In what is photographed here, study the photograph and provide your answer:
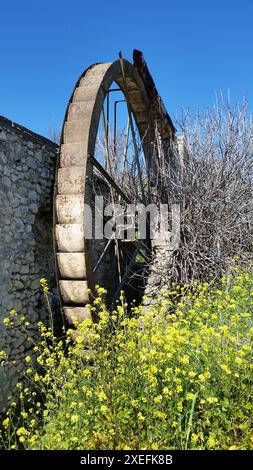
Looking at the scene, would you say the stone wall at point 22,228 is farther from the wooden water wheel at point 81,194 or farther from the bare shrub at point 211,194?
the bare shrub at point 211,194

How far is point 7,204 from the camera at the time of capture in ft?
11.5

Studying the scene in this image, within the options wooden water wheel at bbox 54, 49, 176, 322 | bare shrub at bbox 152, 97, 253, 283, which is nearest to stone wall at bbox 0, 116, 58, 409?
wooden water wheel at bbox 54, 49, 176, 322

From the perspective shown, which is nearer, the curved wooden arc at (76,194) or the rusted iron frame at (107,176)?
the curved wooden arc at (76,194)

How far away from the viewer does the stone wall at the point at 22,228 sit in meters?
3.43

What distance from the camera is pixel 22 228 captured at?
3.78 m

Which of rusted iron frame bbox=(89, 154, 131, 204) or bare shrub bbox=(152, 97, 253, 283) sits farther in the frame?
bare shrub bbox=(152, 97, 253, 283)

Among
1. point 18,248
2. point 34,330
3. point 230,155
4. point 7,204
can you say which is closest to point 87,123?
point 7,204

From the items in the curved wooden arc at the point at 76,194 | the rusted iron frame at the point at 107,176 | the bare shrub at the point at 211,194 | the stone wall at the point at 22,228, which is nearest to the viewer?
the stone wall at the point at 22,228

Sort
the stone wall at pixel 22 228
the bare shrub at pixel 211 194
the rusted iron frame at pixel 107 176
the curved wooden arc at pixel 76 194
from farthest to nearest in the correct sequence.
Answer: the bare shrub at pixel 211 194 → the rusted iron frame at pixel 107 176 → the curved wooden arc at pixel 76 194 → the stone wall at pixel 22 228

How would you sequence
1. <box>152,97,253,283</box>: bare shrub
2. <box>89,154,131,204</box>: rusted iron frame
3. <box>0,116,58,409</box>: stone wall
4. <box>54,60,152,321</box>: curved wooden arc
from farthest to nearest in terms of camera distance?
<box>152,97,253,283</box>: bare shrub < <box>89,154,131,204</box>: rusted iron frame < <box>54,60,152,321</box>: curved wooden arc < <box>0,116,58,409</box>: stone wall

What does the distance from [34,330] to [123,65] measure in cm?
371

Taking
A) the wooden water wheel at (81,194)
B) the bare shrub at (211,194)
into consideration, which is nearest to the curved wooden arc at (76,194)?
the wooden water wheel at (81,194)

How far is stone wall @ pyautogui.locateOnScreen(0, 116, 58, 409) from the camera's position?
343 cm

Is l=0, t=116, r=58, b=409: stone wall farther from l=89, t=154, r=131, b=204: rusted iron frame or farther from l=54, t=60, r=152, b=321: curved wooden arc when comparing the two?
l=89, t=154, r=131, b=204: rusted iron frame
